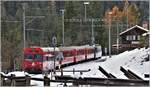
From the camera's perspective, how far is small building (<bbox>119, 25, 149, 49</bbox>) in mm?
47062

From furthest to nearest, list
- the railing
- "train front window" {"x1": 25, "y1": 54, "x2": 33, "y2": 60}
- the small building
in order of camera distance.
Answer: the small building
"train front window" {"x1": 25, "y1": 54, "x2": 33, "y2": 60}
the railing

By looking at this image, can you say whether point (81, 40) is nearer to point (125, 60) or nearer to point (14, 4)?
point (14, 4)

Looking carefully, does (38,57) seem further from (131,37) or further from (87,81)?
(131,37)

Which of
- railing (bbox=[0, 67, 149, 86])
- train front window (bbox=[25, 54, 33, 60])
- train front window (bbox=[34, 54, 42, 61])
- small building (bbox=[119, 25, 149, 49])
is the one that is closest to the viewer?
railing (bbox=[0, 67, 149, 86])

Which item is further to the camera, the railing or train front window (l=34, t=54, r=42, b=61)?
train front window (l=34, t=54, r=42, b=61)

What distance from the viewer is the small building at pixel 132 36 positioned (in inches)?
1853

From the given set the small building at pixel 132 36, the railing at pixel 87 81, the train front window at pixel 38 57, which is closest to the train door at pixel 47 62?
the train front window at pixel 38 57

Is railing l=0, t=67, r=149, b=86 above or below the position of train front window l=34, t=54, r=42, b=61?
above

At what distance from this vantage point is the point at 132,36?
48.1 meters

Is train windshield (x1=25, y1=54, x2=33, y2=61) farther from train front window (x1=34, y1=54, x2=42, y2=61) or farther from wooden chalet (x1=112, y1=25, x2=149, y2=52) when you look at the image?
wooden chalet (x1=112, y1=25, x2=149, y2=52)

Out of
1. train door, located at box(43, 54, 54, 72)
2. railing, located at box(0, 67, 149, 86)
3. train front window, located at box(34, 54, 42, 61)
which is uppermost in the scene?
railing, located at box(0, 67, 149, 86)

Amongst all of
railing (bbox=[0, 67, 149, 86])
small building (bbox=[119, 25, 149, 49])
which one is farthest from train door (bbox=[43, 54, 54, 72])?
small building (bbox=[119, 25, 149, 49])

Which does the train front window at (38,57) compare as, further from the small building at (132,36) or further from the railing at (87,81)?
the small building at (132,36)

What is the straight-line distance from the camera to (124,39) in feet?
164
